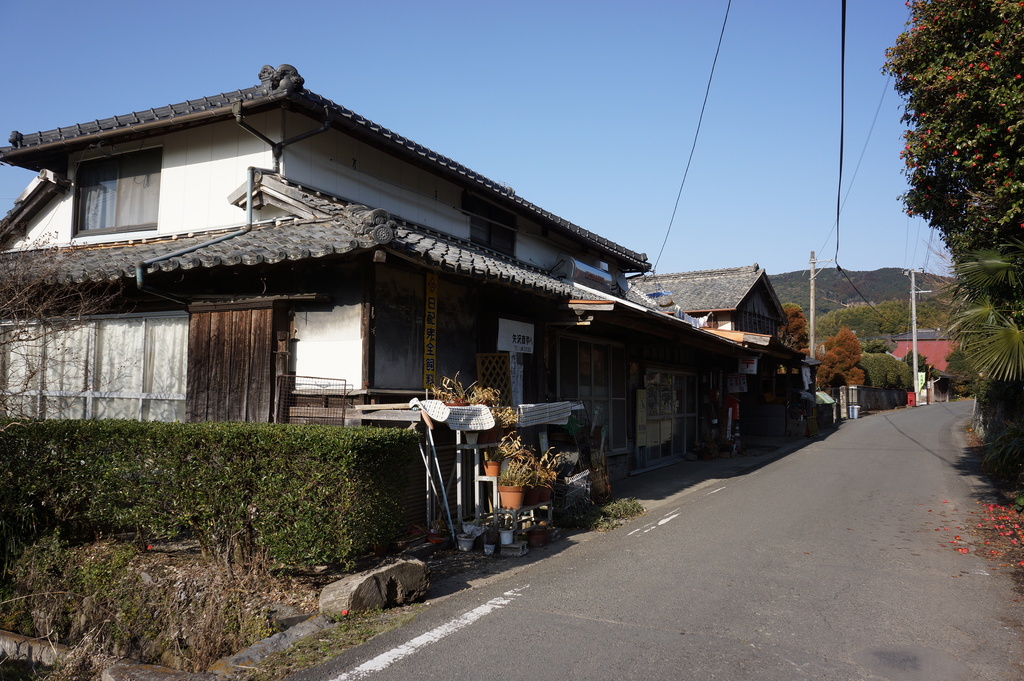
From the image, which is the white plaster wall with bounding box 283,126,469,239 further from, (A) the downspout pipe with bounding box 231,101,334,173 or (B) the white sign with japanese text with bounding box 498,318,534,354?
(B) the white sign with japanese text with bounding box 498,318,534,354

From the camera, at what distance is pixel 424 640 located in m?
4.96

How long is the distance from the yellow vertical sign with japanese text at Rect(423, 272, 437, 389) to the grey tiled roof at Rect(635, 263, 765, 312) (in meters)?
22.3

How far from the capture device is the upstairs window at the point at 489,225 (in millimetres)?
12914

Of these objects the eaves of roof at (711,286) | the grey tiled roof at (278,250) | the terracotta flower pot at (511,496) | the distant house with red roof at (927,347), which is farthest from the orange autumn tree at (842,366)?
the terracotta flower pot at (511,496)

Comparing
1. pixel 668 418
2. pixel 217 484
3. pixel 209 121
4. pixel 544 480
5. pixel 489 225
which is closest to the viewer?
pixel 217 484

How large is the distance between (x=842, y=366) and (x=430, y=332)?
42488 mm

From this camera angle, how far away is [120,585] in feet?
20.0

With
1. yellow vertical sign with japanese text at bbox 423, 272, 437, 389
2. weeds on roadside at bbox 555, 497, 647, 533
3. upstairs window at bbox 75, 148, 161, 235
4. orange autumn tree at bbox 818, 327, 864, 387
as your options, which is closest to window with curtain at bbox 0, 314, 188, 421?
upstairs window at bbox 75, 148, 161, 235

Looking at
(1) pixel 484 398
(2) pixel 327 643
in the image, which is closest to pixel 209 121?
(1) pixel 484 398

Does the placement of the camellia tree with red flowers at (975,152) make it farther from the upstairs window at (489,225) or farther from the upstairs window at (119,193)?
the upstairs window at (119,193)

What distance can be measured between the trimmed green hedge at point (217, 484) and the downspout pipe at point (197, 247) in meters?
1.76

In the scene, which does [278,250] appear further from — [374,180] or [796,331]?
[796,331]

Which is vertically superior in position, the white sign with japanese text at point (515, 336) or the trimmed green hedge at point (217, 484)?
the white sign with japanese text at point (515, 336)

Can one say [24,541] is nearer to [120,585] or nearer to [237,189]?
[120,585]
